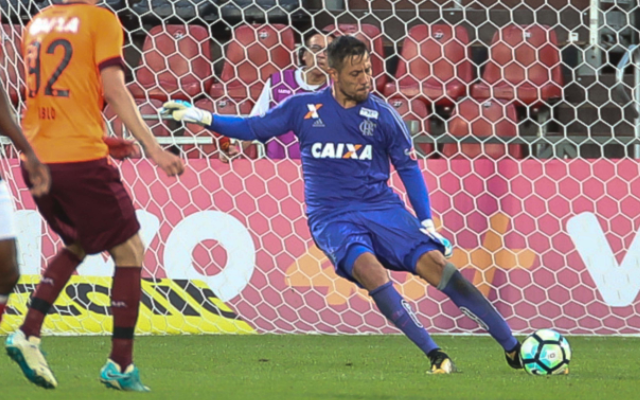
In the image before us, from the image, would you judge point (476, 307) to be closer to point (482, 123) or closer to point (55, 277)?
point (55, 277)

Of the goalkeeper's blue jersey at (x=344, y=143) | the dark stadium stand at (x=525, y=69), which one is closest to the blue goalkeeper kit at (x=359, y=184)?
the goalkeeper's blue jersey at (x=344, y=143)

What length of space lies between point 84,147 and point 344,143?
156cm

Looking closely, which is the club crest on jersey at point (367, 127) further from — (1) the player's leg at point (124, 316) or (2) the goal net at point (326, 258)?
(2) the goal net at point (326, 258)

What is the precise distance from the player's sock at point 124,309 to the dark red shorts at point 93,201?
12cm

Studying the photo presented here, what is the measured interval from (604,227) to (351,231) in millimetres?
2313

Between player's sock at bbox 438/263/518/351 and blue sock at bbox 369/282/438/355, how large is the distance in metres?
0.22

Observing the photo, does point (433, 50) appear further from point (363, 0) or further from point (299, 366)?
point (299, 366)

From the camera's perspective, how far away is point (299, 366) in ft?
17.6

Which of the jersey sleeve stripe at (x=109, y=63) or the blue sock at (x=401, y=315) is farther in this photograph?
the blue sock at (x=401, y=315)

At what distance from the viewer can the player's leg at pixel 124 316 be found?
13.4 ft

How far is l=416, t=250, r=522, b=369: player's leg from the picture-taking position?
518 cm

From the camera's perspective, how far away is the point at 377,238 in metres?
5.30

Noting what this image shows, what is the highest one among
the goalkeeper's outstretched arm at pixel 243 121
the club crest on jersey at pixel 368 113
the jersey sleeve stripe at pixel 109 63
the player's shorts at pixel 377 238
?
the jersey sleeve stripe at pixel 109 63

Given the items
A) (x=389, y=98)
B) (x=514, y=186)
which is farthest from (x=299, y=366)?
(x=389, y=98)
